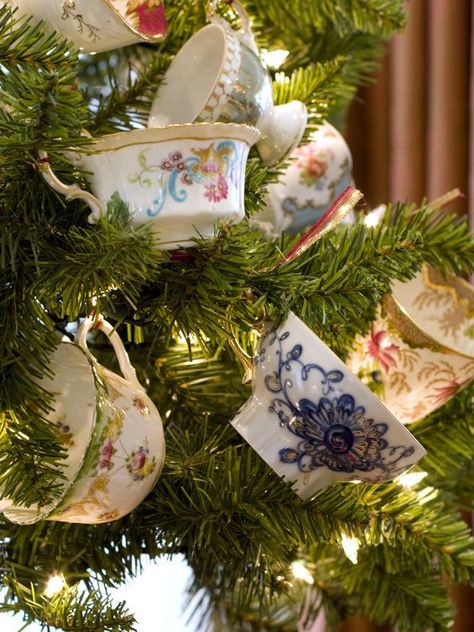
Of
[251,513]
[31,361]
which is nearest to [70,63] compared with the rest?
[31,361]

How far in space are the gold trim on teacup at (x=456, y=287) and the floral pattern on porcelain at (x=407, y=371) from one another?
0.09m

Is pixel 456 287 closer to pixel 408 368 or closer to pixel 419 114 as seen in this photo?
pixel 408 368

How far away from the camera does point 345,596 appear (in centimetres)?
97

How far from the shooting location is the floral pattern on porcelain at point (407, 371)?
2.59 feet

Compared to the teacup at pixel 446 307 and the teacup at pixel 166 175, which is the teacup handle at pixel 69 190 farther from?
the teacup at pixel 446 307

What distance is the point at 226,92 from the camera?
67 centimetres

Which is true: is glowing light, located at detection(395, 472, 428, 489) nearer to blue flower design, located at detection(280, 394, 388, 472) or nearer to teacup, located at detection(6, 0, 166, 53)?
blue flower design, located at detection(280, 394, 388, 472)

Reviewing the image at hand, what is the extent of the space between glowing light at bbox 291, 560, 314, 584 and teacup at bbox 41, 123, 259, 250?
42 cm

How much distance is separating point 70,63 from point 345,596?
61 centimetres

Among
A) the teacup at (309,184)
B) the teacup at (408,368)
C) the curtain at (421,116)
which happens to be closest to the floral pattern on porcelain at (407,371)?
the teacup at (408,368)

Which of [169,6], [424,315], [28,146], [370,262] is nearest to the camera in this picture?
[28,146]

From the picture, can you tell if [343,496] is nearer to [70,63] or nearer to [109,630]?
[109,630]

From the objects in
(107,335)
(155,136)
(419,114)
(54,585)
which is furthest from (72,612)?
(419,114)

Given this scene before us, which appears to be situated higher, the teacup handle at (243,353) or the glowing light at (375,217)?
→ the glowing light at (375,217)
